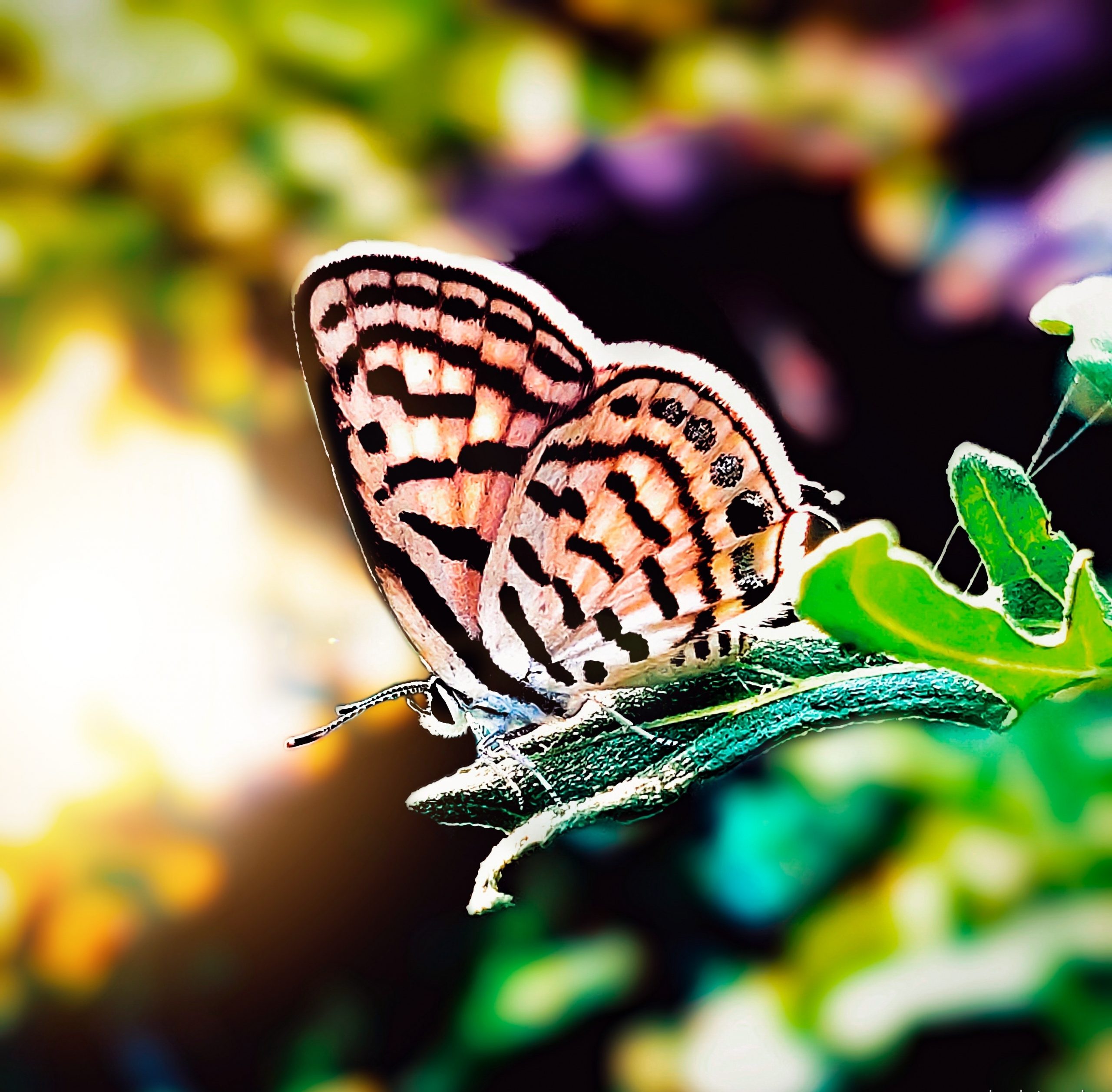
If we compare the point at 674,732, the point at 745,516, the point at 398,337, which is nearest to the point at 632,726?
the point at 674,732

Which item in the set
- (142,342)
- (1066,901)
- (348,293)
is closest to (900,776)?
(1066,901)

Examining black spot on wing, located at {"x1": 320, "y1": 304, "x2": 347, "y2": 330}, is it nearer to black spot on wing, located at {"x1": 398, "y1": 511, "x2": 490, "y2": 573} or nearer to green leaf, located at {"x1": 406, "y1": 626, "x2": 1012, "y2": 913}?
black spot on wing, located at {"x1": 398, "y1": 511, "x2": 490, "y2": 573}

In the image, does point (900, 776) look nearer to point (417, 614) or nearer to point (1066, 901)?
point (1066, 901)

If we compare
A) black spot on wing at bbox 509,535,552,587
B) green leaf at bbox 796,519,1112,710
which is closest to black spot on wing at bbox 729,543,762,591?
black spot on wing at bbox 509,535,552,587

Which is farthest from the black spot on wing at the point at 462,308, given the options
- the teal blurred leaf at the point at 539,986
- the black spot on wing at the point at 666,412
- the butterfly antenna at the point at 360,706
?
the teal blurred leaf at the point at 539,986

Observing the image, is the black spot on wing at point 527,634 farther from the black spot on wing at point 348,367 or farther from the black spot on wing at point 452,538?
the black spot on wing at point 348,367

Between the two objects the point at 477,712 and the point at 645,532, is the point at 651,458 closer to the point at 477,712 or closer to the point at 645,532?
the point at 645,532
